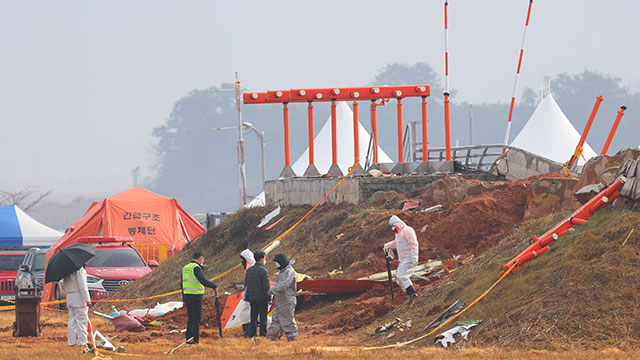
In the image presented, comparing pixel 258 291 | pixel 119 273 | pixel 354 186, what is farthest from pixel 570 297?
pixel 119 273

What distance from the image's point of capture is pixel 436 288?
15211 mm

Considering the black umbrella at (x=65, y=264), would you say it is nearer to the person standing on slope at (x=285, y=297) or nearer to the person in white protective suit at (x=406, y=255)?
the person standing on slope at (x=285, y=297)

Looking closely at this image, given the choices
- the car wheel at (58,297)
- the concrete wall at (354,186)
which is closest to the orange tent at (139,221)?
the car wheel at (58,297)

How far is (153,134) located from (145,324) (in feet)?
359

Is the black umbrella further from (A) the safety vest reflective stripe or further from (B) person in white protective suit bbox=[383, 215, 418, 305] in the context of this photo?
(B) person in white protective suit bbox=[383, 215, 418, 305]

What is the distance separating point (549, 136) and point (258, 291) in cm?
3259

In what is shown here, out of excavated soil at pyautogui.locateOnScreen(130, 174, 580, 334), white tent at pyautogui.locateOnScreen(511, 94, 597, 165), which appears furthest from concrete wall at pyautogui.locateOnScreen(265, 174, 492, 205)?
white tent at pyautogui.locateOnScreen(511, 94, 597, 165)

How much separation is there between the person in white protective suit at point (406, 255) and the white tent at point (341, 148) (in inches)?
1154

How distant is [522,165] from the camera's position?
24.7 metres

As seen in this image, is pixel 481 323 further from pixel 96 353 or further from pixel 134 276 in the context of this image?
pixel 134 276

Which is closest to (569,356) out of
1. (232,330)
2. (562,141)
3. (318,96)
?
(232,330)

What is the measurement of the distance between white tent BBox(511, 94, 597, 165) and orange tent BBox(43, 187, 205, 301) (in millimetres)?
17409

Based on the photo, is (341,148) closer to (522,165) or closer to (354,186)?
(522,165)

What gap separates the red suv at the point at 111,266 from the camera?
936 inches
